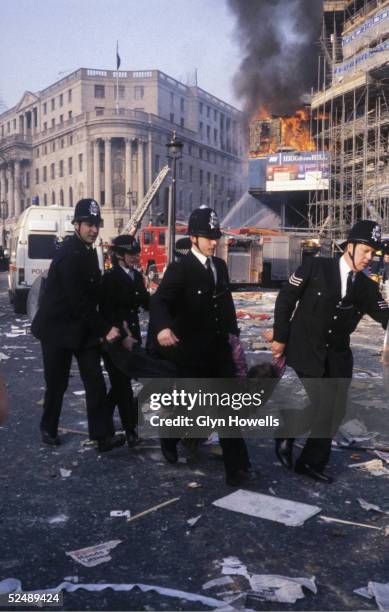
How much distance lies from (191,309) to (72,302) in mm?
1034

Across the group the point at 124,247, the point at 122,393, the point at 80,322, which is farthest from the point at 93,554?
the point at 124,247

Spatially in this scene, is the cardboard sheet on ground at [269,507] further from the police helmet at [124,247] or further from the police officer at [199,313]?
the police helmet at [124,247]

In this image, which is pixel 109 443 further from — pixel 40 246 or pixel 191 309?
pixel 40 246

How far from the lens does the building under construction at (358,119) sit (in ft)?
115

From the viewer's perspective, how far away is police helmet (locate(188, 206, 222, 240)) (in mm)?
4346

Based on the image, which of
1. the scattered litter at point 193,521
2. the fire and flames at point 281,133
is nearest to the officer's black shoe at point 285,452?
the scattered litter at point 193,521

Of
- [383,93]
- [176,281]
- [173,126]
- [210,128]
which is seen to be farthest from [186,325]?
[210,128]

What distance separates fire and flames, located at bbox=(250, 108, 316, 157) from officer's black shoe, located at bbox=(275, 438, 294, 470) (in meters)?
47.0

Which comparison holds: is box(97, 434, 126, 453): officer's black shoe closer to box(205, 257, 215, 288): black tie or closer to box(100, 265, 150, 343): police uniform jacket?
box(100, 265, 150, 343): police uniform jacket

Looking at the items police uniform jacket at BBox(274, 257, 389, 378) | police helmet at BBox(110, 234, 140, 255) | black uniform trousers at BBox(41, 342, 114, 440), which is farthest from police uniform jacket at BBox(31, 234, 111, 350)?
police uniform jacket at BBox(274, 257, 389, 378)

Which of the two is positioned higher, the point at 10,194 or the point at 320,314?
the point at 10,194

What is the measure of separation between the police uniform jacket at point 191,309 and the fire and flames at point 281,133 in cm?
4688

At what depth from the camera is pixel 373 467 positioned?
470 cm

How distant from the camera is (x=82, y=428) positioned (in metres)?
5.75
